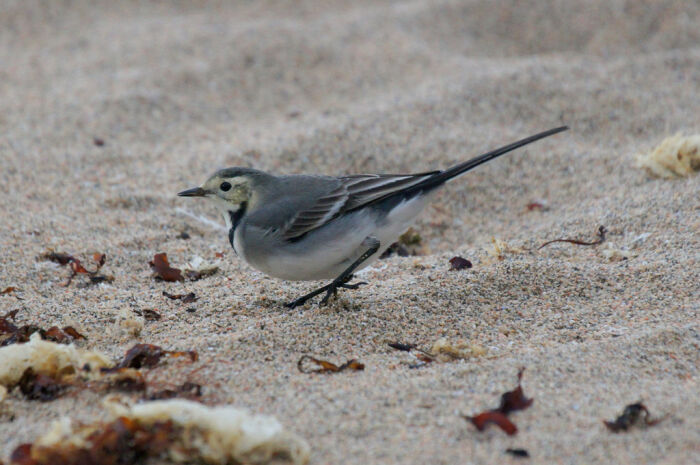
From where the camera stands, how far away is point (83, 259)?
486 cm

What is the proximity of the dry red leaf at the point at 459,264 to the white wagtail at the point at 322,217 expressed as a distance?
1.54ft

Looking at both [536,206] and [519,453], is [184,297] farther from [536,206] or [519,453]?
[536,206]

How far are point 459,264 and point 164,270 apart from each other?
174cm

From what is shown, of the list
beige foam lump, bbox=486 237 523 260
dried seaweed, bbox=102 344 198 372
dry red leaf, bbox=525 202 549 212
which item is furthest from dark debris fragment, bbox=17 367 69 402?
dry red leaf, bbox=525 202 549 212

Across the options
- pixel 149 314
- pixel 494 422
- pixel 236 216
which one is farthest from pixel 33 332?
pixel 494 422

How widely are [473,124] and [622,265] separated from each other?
264cm

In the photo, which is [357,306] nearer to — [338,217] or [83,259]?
[338,217]

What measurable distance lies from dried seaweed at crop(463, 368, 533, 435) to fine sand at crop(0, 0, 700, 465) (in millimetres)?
35

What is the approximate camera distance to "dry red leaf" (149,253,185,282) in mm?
4668

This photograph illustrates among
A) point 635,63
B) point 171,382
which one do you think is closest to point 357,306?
point 171,382

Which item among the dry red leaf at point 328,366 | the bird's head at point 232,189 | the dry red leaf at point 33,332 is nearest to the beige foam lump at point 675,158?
the bird's head at point 232,189

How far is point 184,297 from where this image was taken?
14.2 feet

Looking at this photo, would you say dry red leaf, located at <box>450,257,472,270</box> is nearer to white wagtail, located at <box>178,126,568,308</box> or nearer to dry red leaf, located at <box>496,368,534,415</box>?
white wagtail, located at <box>178,126,568,308</box>

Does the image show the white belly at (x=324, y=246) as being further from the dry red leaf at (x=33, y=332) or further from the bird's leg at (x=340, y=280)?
the dry red leaf at (x=33, y=332)
